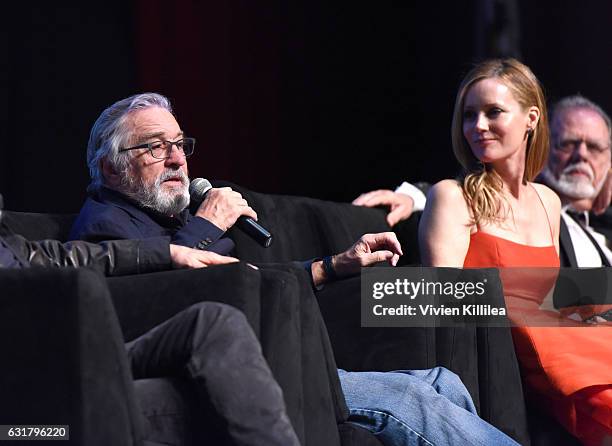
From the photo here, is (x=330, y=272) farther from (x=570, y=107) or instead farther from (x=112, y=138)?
(x=570, y=107)

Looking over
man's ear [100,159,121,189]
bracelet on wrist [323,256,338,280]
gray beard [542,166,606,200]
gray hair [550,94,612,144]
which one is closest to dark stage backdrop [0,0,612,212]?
gray hair [550,94,612,144]

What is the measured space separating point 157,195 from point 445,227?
745mm

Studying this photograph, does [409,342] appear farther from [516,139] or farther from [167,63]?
[167,63]

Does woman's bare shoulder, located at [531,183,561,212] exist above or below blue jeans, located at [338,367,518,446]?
above

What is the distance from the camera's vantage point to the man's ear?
268 cm

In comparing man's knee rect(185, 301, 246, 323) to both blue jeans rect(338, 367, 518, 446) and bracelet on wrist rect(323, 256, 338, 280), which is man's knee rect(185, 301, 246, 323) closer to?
blue jeans rect(338, 367, 518, 446)

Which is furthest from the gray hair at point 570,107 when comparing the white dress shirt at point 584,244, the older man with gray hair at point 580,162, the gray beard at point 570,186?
the white dress shirt at point 584,244

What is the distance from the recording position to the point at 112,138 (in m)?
2.70

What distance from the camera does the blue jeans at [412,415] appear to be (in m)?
2.09

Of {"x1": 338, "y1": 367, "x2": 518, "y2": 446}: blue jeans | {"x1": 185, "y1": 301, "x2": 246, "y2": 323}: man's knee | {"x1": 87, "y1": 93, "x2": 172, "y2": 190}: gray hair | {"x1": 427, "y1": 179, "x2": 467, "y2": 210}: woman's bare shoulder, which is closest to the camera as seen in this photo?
{"x1": 185, "y1": 301, "x2": 246, "y2": 323}: man's knee

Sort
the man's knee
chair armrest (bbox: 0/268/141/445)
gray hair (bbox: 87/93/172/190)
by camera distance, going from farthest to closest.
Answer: gray hair (bbox: 87/93/172/190)
the man's knee
chair armrest (bbox: 0/268/141/445)

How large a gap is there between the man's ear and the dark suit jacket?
51mm

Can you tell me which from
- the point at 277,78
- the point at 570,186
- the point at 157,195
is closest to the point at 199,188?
the point at 157,195

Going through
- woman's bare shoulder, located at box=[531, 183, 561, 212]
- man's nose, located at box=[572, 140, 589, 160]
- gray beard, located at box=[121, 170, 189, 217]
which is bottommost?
gray beard, located at box=[121, 170, 189, 217]
